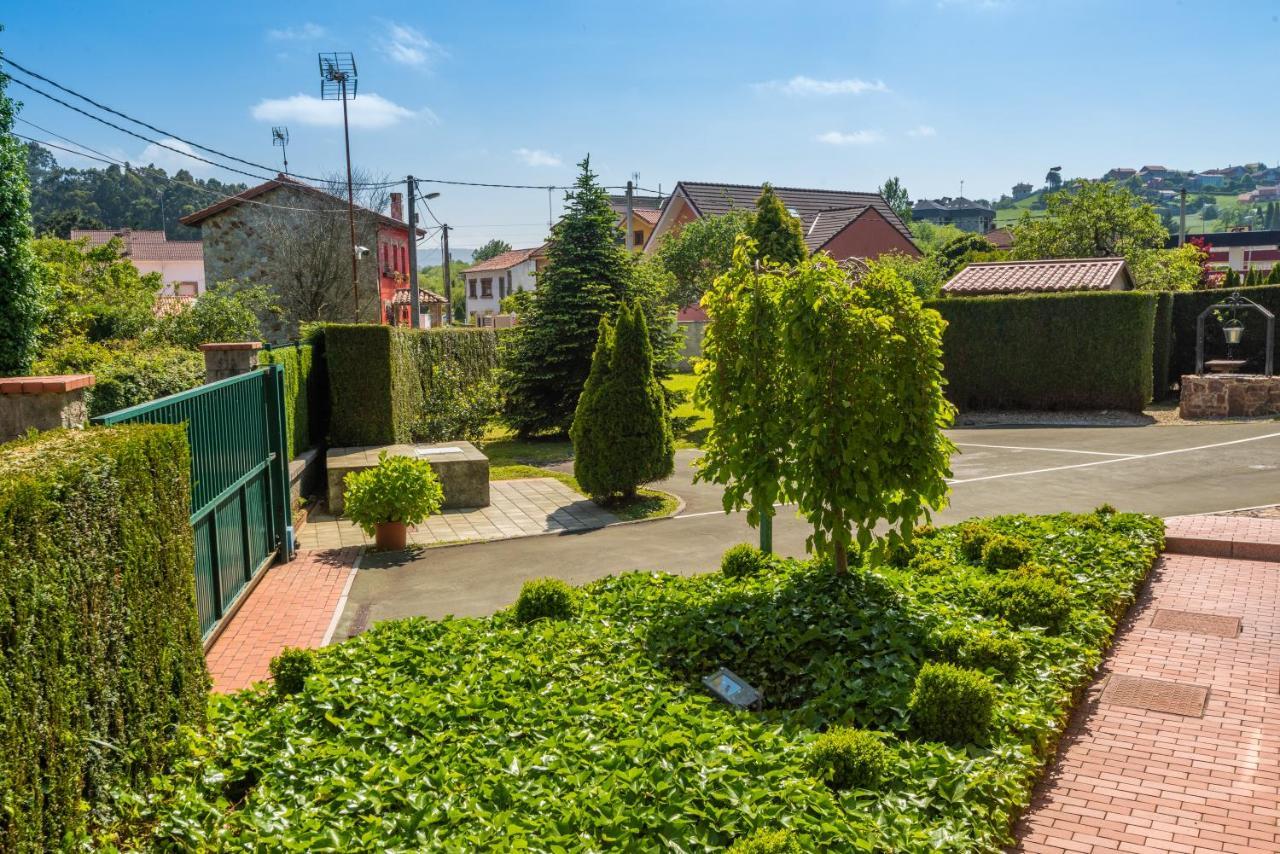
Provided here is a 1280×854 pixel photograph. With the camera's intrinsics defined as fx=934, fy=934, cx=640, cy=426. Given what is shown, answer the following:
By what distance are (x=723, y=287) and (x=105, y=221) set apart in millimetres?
99946

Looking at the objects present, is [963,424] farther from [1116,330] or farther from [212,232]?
[212,232]

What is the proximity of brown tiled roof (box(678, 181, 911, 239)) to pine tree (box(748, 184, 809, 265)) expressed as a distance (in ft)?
61.9

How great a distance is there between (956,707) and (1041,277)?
80.4 ft

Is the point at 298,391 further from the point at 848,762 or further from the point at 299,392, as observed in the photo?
the point at 848,762

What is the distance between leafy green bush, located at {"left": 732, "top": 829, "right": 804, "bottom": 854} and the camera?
12.7 feet

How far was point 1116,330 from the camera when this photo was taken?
925 inches

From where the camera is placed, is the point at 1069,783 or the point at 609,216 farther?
the point at 609,216

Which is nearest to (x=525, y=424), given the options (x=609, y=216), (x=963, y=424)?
(x=609, y=216)

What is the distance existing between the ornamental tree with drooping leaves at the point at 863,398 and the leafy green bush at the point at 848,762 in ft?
7.60

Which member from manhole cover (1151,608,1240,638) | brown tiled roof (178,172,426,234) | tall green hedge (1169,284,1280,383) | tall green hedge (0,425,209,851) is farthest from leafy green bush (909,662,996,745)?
brown tiled roof (178,172,426,234)

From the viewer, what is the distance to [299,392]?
15227mm

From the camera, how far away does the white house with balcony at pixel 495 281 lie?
72.2m

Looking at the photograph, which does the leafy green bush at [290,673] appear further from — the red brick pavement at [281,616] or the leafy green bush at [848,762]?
the leafy green bush at [848,762]

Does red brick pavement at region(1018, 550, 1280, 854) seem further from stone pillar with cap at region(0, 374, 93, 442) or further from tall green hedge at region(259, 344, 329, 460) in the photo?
tall green hedge at region(259, 344, 329, 460)
